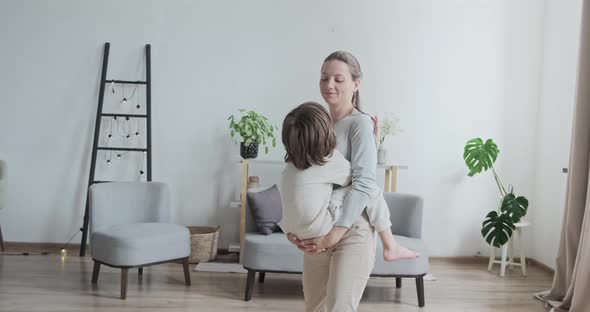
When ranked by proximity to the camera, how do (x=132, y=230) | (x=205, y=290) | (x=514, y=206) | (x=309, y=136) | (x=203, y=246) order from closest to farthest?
(x=309, y=136) → (x=132, y=230) → (x=205, y=290) → (x=514, y=206) → (x=203, y=246)

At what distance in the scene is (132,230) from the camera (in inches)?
162

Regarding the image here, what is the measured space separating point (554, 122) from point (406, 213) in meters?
1.76

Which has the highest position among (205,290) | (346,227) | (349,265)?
(346,227)

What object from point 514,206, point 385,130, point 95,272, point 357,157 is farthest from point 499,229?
point 357,157

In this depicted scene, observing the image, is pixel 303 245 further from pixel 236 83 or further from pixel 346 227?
pixel 236 83

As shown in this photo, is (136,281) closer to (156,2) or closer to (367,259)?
(156,2)

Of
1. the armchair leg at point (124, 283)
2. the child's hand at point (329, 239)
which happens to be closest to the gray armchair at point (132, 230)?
the armchair leg at point (124, 283)

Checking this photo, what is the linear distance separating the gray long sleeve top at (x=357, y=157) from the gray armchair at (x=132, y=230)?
2.40 meters

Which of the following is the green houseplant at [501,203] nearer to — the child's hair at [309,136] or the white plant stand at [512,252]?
the white plant stand at [512,252]

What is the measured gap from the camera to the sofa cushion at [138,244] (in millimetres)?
3949

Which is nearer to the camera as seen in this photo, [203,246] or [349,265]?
[349,265]

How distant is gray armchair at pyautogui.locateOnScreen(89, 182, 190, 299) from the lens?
13.0ft

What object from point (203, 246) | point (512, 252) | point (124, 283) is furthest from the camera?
point (512, 252)

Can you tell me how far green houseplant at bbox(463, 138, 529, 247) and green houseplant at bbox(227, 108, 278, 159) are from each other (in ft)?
5.63
